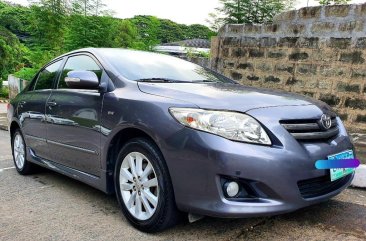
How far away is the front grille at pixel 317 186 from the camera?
108 inches

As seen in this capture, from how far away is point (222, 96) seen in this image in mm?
2973

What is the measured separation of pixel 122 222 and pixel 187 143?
106cm

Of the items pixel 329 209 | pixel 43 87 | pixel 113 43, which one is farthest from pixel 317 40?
pixel 113 43

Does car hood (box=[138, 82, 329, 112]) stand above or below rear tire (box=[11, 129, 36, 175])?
above

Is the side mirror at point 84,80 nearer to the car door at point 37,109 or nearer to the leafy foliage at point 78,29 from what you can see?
the car door at point 37,109

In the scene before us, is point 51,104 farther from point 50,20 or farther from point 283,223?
point 50,20

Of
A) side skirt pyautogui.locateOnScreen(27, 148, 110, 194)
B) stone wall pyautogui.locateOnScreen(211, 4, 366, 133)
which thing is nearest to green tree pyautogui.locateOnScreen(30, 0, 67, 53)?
stone wall pyautogui.locateOnScreen(211, 4, 366, 133)

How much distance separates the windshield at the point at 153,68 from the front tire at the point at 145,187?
29.3 inches

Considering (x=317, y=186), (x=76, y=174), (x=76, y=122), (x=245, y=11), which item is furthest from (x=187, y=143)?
(x=245, y=11)

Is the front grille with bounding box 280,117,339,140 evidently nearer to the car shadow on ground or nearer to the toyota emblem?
the toyota emblem

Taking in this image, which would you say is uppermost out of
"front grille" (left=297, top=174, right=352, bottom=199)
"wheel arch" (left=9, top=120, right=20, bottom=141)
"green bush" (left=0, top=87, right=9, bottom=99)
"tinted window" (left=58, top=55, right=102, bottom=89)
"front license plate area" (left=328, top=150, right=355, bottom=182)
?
"tinted window" (left=58, top=55, right=102, bottom=89)

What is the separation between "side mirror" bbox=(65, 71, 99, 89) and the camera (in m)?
3.49

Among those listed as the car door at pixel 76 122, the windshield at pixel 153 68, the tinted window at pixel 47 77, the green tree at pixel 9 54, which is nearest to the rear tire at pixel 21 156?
the tinted window at pixel 47 77

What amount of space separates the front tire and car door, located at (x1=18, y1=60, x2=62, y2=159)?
4.92 ft
